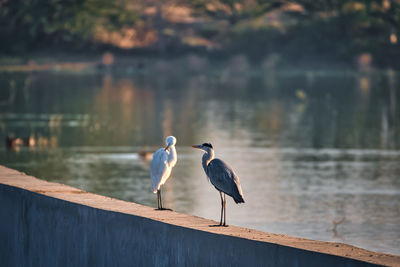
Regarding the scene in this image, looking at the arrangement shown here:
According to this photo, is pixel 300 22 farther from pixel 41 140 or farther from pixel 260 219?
pixel 260 219

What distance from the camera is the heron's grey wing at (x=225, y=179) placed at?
10172 mm

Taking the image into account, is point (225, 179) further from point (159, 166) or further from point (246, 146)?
point (246, 146)

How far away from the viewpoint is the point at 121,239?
10312 millimetres

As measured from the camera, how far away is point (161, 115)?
68.9m

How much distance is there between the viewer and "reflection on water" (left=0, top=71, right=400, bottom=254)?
28156 mm

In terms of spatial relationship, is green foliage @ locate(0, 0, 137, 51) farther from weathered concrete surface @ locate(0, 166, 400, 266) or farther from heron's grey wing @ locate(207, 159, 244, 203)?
heron's grey wing @ locate(207, 159, 244, 203)

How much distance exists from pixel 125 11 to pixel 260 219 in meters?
102

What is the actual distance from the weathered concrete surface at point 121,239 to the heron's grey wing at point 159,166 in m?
0.62

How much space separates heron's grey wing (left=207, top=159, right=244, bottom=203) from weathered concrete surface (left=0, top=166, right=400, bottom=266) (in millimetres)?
391

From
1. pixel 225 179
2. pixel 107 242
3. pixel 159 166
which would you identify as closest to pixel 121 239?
pixel 107 242

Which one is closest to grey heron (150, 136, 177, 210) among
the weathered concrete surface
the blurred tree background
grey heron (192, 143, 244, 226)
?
the weathered concrete surface

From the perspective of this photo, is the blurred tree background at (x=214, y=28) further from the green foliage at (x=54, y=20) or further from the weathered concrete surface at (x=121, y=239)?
the weathered concrete surface at (x=121, y=239)

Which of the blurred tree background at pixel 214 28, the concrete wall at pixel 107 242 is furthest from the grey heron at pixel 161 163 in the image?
the blurred tree background at pixel 214 28

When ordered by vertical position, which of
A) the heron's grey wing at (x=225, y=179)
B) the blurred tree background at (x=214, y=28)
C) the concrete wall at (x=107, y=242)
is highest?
the blurred tree background at (x=214, y=28)
